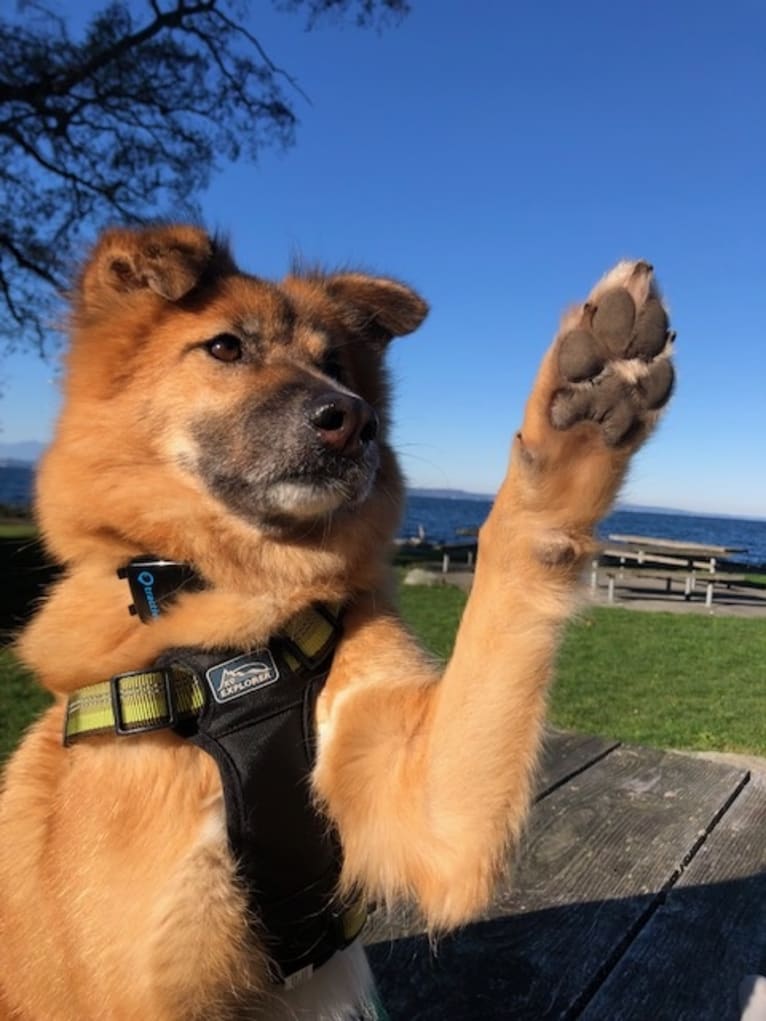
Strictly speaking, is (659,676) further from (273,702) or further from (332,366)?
(273,702)

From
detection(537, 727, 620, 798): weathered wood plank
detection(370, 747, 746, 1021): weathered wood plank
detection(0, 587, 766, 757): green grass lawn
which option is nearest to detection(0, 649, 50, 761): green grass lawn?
detection(0, 587, 766, 757): green grass lawn

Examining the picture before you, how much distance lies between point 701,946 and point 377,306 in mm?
2022

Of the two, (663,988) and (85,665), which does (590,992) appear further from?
(85,665)

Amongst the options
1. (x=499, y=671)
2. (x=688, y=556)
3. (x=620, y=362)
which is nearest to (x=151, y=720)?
(x=499, y=671)

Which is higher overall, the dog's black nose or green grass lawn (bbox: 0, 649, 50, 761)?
the dog's black nose

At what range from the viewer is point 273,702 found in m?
1.71

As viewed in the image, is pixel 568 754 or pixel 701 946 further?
pixel 568 754

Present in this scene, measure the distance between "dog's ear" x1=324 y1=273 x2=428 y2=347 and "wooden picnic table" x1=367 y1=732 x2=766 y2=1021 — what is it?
1609 millimetres

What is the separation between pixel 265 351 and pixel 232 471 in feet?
1.41

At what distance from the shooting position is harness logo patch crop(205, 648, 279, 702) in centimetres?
169

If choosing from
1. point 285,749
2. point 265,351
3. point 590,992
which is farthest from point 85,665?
point 590,992

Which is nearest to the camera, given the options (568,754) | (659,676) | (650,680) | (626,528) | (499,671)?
(499,671)

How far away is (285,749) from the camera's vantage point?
1691 millimetres

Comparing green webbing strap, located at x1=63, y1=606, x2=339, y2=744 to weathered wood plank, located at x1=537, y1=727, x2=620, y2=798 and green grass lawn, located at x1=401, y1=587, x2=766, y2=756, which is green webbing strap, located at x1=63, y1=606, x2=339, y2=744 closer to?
weathered wood plank, located at x1=537, y1=727, x2=620, y2=798
